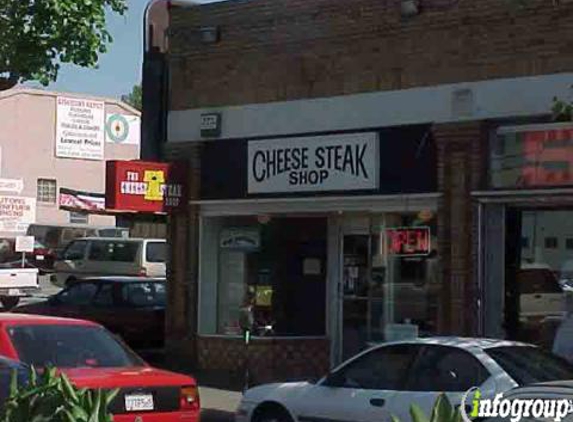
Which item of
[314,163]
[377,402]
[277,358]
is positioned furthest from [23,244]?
[377,402]

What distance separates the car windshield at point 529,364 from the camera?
1045 centimetres

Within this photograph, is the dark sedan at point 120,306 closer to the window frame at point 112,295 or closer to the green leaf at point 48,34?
the window frame at point 112,295

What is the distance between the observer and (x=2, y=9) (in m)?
15.4

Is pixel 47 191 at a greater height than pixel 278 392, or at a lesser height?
greater

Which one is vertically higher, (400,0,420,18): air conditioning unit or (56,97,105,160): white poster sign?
(56,97,105,160): white poster sign

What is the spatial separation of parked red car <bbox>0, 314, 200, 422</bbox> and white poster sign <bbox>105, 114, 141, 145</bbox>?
1989 inches

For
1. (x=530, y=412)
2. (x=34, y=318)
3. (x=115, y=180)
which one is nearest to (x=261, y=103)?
(x=115, y=180)

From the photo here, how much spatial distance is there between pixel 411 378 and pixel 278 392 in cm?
158

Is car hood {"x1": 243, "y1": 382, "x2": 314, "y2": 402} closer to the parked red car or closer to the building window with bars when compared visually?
the parked red car

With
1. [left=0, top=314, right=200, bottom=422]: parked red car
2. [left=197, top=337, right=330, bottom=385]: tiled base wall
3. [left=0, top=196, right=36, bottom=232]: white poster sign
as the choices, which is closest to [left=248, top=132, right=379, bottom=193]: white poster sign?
[left=197, top=337, right=330, bottom=385]: tiled base wall

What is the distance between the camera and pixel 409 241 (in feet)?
55.5

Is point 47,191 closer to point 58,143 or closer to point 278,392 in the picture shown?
point 58,143

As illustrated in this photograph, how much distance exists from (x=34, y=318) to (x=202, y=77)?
795cm

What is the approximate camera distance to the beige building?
183ft
